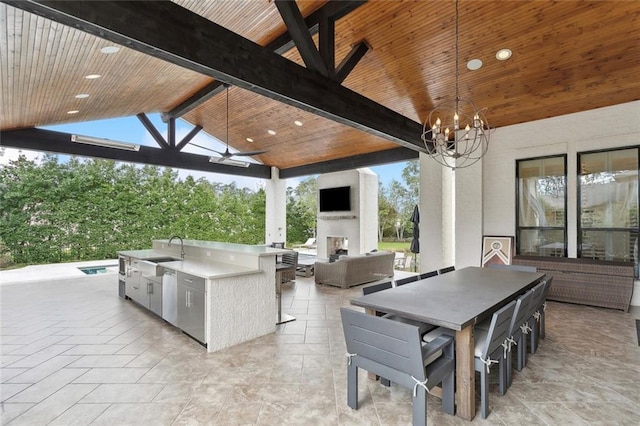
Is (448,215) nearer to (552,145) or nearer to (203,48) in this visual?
(552,145)

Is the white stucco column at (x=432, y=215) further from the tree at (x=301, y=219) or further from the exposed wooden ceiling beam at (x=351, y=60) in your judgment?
the tree at (x=301, y=219)

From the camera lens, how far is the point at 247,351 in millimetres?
3221

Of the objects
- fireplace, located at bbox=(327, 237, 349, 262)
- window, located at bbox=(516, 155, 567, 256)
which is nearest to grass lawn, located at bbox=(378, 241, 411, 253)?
fireplace, located at bbox=(327, 237, 349, 262)

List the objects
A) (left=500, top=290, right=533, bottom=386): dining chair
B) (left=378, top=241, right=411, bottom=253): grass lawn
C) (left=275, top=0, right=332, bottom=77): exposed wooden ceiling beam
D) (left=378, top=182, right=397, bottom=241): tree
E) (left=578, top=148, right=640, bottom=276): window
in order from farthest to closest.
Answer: (left=378, top=182, right=397, bottom=241): tree → (left=378, top=241, right=411, bottom=253): grass lawn → (left=578, top=148, right=640, bottom=276): window → (left=275, top=0, right=332, bottom=77): exposed wooden ceiling beam → (left=500, top=290, right=533, bottom=386): dining chair

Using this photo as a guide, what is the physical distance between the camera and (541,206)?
5707 millimetres

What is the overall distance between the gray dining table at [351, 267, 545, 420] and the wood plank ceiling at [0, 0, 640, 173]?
2.82m

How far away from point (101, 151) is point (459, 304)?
778cm

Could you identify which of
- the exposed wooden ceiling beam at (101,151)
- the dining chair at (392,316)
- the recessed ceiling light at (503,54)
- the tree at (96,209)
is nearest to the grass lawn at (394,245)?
the tree at (96,209)

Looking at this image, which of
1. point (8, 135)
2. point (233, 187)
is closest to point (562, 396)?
point (8, 135)

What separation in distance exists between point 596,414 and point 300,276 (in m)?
5.86

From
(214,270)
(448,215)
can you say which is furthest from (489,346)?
(448,215)

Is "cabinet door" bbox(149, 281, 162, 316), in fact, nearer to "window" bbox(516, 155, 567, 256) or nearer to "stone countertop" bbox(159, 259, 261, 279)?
"stone countertop" bbox(159, 259, 261, 279)

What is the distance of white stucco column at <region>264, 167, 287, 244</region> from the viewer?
1102 cm

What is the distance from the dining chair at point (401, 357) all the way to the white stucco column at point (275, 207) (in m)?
9.23
